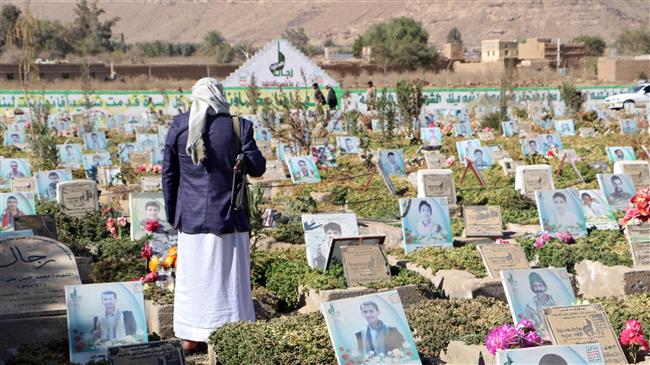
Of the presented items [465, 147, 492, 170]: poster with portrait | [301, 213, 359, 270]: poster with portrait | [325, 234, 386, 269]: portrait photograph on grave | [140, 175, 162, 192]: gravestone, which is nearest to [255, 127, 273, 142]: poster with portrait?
[465, 147, 492, 170]: poster with portrait

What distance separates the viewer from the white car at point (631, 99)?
118ft

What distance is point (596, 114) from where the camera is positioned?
2823cm

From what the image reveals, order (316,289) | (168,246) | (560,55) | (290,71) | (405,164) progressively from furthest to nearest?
(560,55) → (290,71) → (405,164) → (168,246) → (316,289)

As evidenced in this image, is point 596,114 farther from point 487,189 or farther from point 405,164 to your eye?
point 487,189

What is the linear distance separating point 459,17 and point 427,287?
354 feet

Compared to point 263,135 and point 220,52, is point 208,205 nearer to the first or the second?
point 263,135

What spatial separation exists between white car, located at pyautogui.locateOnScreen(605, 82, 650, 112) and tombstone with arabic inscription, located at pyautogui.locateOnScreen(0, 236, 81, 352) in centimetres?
2946

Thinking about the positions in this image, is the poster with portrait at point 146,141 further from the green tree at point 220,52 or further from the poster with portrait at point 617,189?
the green tree at point 220,52

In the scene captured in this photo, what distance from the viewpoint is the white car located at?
118 feet

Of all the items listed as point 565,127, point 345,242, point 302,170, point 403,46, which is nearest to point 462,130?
point 565,127

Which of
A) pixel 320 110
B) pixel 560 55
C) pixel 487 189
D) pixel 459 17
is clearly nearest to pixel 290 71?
pixel 320 110

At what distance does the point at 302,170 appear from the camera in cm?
1656

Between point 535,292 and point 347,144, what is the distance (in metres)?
13.1

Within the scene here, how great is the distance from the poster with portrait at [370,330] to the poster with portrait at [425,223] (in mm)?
3915
